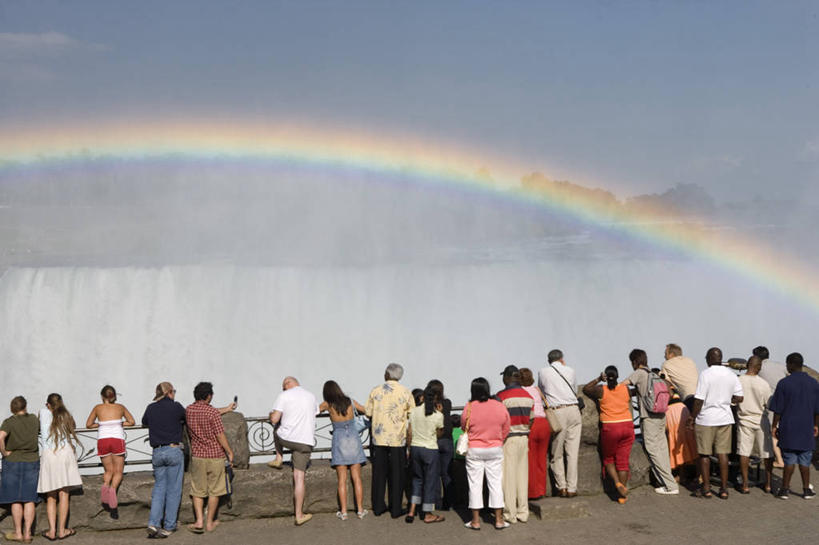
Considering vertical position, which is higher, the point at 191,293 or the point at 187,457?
the point at 191,293

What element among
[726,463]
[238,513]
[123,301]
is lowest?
[238,513]

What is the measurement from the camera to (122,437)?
686 cm

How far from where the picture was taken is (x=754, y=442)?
24.9 feet

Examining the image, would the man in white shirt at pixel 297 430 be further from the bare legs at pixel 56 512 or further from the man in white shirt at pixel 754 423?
the man in white shirt at pixel 754 423

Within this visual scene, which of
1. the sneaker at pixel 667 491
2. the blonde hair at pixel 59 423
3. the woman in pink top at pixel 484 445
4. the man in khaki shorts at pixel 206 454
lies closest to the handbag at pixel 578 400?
the woman in pink top at pixel 484 445

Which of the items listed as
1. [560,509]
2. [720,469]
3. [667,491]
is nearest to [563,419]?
[560,509]

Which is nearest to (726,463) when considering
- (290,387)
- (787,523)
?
(787,523)

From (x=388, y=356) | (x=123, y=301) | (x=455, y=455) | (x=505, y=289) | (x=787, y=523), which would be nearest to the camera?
(x=787, y=523)

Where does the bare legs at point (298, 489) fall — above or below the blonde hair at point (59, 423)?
below

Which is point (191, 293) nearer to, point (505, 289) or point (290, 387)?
point (505, 289)

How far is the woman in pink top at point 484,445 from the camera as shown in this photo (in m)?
6.46

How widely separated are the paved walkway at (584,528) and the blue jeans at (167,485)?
8.3 inches

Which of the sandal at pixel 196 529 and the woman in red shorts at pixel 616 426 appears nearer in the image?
the sandal at pixel 196 529

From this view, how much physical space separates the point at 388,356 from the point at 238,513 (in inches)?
1354
